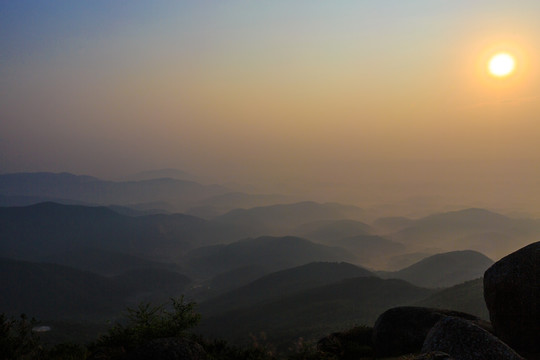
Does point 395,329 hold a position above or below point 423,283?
above

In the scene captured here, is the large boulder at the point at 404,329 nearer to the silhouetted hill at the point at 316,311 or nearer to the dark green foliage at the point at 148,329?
the dark green foliage at the point at 148,329

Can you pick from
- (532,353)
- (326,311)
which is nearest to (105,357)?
(532,353)

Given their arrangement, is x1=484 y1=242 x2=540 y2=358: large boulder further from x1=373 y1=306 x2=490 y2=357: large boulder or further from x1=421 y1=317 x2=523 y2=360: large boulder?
x1=373 y1=306 x2=490 y2=357: large boulder

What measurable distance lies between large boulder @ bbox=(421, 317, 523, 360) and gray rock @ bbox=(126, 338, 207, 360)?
31.0ft

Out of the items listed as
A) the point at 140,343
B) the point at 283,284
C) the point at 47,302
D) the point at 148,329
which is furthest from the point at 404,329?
the point at 47,302

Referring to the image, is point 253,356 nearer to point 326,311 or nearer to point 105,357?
point 105,357

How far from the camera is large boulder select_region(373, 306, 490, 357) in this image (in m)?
20.2

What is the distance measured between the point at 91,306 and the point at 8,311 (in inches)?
1412

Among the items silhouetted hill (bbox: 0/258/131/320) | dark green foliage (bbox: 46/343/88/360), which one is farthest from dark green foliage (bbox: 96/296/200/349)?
silhouetted hill (bbox: 0/258/131/320)

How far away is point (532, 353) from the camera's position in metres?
14.4

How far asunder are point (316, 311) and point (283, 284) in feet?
211

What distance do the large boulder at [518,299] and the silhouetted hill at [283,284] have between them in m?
141

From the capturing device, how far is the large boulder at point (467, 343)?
36.0 feet

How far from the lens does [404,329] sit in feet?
68.6
